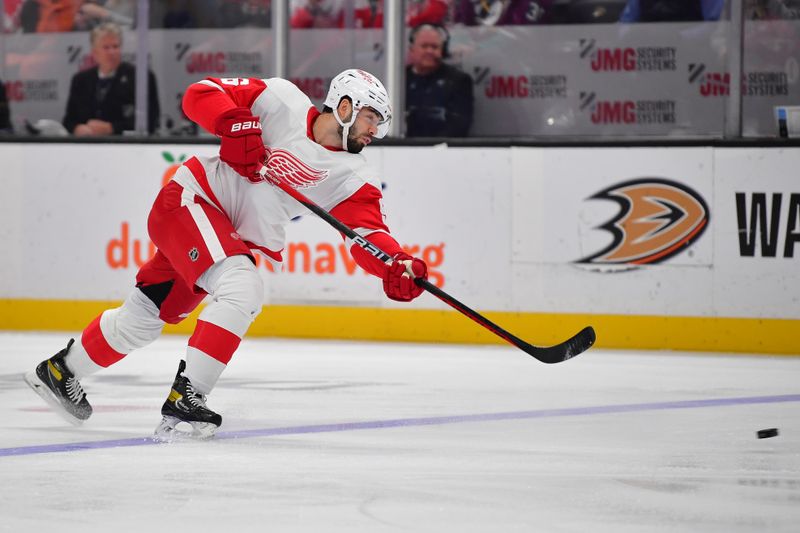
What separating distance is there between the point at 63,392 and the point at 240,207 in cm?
67

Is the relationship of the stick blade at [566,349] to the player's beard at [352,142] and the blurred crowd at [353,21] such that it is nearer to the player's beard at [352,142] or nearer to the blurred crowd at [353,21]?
the player's beard at [352,142]

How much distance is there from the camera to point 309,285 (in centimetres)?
632

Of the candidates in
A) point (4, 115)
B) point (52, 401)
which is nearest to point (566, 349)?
point (52, 401)

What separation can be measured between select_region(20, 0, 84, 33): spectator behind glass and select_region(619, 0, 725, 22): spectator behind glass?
3037 mm

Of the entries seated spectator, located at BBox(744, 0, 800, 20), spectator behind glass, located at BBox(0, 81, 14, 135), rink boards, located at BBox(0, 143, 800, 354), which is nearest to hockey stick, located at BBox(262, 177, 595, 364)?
rink boards, located at BBox(0, 143, 800, 354)

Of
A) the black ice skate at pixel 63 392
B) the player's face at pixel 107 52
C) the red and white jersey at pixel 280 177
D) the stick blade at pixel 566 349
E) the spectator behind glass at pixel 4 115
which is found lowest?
the black ice skate at pixel 63 392

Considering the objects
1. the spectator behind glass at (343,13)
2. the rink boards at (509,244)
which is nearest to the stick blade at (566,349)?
the rink boards at (509,244)

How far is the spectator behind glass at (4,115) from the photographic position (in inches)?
293

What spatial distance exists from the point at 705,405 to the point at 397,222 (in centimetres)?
236

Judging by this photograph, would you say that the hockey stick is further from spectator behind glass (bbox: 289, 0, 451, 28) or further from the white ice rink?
spectator behind glass (bbox: 289, 0, 451, 28)

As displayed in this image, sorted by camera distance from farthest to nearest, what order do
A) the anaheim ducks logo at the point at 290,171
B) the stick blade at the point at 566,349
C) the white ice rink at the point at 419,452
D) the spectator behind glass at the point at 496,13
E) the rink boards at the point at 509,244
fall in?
the spectator behind glass at the point at 496,13, the rink boards at the point at 509,244, the stick blade at the point at 566,349, the anaheim ducks logo at the point at 290,171, the white ice rink at the point at 419,452

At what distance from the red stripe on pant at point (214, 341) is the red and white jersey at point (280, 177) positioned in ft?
1.22

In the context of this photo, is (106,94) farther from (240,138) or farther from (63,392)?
(240,138)

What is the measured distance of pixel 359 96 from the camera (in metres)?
3.41
